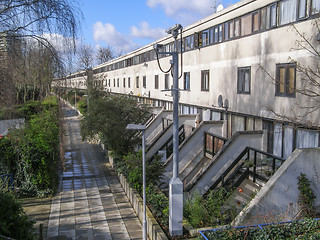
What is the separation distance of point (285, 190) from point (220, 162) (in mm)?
4161

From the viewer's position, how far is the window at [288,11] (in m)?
11.9

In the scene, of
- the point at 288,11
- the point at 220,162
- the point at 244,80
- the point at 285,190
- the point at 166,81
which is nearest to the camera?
the point at 285,190

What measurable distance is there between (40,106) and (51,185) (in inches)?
459

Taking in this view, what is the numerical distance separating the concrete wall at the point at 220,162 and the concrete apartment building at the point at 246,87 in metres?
0.04

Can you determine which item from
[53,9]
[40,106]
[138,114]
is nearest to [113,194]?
[138,114]

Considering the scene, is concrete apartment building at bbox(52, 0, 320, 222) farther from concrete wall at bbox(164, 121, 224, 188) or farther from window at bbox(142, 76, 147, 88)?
window at bbox(142, 76, 147, 88)

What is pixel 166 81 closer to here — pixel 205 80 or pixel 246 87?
pixel 205 80

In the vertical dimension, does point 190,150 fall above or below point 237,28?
below

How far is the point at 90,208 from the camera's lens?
13.0 m

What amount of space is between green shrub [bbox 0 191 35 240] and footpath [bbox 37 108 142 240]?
2938mm

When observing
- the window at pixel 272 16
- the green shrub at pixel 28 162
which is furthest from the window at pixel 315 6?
the green shrub at pixel 28 162

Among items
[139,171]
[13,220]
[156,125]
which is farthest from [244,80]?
[13,220]

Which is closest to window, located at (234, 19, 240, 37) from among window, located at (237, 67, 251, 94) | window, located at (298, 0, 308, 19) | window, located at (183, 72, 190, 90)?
window, located at (237, 67, 251, 94)

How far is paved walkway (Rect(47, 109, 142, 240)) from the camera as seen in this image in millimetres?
10875
